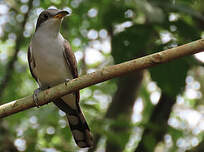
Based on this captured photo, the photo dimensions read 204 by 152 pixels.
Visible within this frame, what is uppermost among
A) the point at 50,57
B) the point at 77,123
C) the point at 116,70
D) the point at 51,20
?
the point at 116,70

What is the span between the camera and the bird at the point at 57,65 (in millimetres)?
4387

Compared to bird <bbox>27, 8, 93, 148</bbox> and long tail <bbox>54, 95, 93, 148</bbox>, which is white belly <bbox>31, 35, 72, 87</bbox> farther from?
long tail <bbox>54, 95, 93, 148</bbox>

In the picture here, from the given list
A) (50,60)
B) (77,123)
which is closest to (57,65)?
(50,60)

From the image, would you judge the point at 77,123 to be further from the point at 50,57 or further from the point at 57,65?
the point at 50,57

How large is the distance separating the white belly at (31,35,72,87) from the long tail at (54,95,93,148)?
1.09 ft

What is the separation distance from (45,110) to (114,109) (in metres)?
1.42

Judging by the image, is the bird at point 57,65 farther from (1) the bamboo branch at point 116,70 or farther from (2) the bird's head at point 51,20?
(1) the bamboo branch at point 116,70

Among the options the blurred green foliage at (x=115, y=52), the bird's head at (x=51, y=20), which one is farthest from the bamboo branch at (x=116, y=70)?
the bird's head at (x=51, y=20)

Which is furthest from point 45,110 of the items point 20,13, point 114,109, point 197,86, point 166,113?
point 197,86

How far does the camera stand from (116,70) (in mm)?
2746

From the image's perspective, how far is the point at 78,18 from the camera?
5.55 meters

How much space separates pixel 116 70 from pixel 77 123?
1.89 m

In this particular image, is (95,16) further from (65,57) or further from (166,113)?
(166,113)

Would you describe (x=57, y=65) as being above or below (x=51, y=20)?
below
